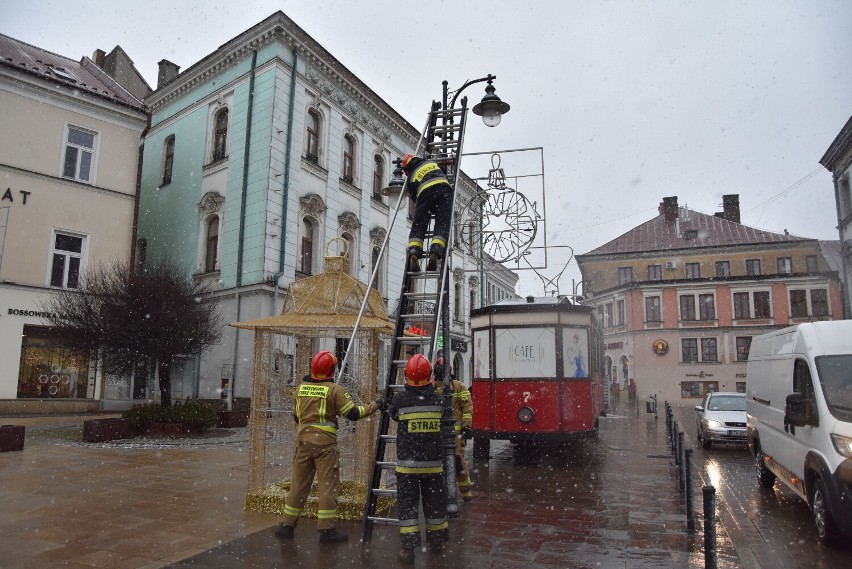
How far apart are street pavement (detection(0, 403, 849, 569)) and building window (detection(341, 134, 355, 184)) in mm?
15649

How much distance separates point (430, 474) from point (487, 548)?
1.02 meters

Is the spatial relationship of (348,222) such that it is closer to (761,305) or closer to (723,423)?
(723,423)

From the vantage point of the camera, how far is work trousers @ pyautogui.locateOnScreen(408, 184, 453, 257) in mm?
6992

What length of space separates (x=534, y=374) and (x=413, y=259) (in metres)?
5.41

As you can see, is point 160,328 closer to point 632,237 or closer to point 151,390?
point 151,390

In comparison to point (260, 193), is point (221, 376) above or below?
below

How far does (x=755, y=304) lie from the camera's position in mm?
45844

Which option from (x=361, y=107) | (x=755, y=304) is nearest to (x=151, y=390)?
(x=361, y=107)

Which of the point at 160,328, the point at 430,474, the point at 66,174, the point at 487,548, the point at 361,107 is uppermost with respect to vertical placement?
the point at 361,107

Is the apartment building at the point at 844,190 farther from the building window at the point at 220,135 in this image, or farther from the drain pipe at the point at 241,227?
the building window at the point at 220,135

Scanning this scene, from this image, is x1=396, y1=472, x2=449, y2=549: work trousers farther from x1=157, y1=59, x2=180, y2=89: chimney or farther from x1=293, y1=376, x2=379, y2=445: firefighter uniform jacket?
x1=157, y1=59, x2=180, y2=89: chimney

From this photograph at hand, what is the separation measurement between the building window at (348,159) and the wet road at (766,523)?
1762 centimetres

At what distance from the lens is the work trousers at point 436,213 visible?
6.99m

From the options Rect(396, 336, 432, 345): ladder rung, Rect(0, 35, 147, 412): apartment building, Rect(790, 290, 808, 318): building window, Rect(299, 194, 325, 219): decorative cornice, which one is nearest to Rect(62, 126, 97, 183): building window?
Rect(0, 35, 147, 412): apartment building
